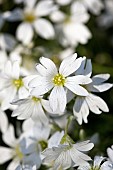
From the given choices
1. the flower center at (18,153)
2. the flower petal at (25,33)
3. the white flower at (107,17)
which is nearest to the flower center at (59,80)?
the flower center at (18,153)

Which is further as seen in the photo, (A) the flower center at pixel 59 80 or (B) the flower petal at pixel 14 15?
(B) the flower petal at pixel 14 15

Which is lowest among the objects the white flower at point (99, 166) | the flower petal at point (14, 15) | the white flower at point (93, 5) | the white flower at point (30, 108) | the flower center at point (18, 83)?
the white flower at point (99, 166)

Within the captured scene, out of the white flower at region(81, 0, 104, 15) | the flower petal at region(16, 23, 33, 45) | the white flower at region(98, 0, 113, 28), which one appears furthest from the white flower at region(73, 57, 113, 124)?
the white flower at region(98, 0, 113, 28)

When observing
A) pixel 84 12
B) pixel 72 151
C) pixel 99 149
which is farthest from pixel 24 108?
pixel 84 12

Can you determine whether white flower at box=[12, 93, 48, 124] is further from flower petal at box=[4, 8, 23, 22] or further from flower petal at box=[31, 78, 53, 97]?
flower petal at box=[4, 8, 23, 22]

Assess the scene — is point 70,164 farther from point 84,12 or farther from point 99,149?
point 84,12

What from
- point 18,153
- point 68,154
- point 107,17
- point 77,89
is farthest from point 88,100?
point 107,17

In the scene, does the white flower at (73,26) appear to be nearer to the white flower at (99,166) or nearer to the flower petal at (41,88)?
the flower petal at (41,88)

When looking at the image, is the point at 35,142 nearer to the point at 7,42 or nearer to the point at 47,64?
the point at 47,64

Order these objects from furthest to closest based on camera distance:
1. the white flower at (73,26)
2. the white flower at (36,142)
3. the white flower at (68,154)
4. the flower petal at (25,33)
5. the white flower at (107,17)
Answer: the white flower at (107,17), the white flower at (73,26), the flower petal at (25,33), the white flower at (36,142), the white flower at (68,154)
